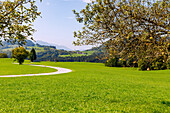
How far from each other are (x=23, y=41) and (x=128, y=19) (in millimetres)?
4831

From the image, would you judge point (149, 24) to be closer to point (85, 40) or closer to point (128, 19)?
point (128, 19)

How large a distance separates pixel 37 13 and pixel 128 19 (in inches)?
172

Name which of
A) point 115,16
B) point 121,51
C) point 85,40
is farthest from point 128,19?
point 85,40

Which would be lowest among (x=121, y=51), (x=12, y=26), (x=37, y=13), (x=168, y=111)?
(x=168, y=111)

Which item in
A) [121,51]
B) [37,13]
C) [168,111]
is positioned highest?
[37,13]

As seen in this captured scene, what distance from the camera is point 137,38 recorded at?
274 inches

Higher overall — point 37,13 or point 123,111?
point 37,13

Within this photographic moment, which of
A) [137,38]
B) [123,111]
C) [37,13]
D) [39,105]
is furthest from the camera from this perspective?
[39,105]

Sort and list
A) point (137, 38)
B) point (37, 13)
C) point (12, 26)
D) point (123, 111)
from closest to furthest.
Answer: point (137, 38)
point (12, 26)
point (37, 13)
point (123, 111)

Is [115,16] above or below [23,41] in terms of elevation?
above

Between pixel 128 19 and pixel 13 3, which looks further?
pixel 13 3

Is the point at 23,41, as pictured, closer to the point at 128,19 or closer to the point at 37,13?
the point at 37,13

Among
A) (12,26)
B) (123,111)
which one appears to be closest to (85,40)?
(12,26)

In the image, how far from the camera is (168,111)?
9812 millimetres
